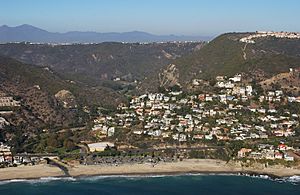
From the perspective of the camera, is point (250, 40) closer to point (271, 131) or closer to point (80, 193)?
point (271, 131)

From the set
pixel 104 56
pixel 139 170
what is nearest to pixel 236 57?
pixel 139 170

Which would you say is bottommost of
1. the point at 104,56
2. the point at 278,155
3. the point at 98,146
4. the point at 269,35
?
the point at 98,146

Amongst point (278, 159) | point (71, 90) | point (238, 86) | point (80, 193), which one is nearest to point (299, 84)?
point (238, 86)

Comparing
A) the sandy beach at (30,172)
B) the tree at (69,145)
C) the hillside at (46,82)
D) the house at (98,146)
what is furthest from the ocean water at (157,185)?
the hillside at (46,82)

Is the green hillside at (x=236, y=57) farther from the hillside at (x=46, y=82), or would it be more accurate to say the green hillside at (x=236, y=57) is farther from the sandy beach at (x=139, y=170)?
the sandy beach at (x=139, y=170)

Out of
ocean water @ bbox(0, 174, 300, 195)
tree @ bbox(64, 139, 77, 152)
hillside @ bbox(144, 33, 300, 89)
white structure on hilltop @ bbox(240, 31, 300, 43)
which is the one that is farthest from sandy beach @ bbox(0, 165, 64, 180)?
white structure on hilltop @ bbox(240, 31, 300, 43)

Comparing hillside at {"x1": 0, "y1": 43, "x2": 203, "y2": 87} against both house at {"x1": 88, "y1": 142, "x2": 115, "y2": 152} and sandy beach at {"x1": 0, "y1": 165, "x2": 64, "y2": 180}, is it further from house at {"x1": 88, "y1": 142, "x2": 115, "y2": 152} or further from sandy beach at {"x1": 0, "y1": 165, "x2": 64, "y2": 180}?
sandy beach at {"x1": 0, "y1": 165, "x2": 64, "y2": 180}

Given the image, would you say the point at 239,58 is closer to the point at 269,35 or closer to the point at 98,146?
the point at 269,35
